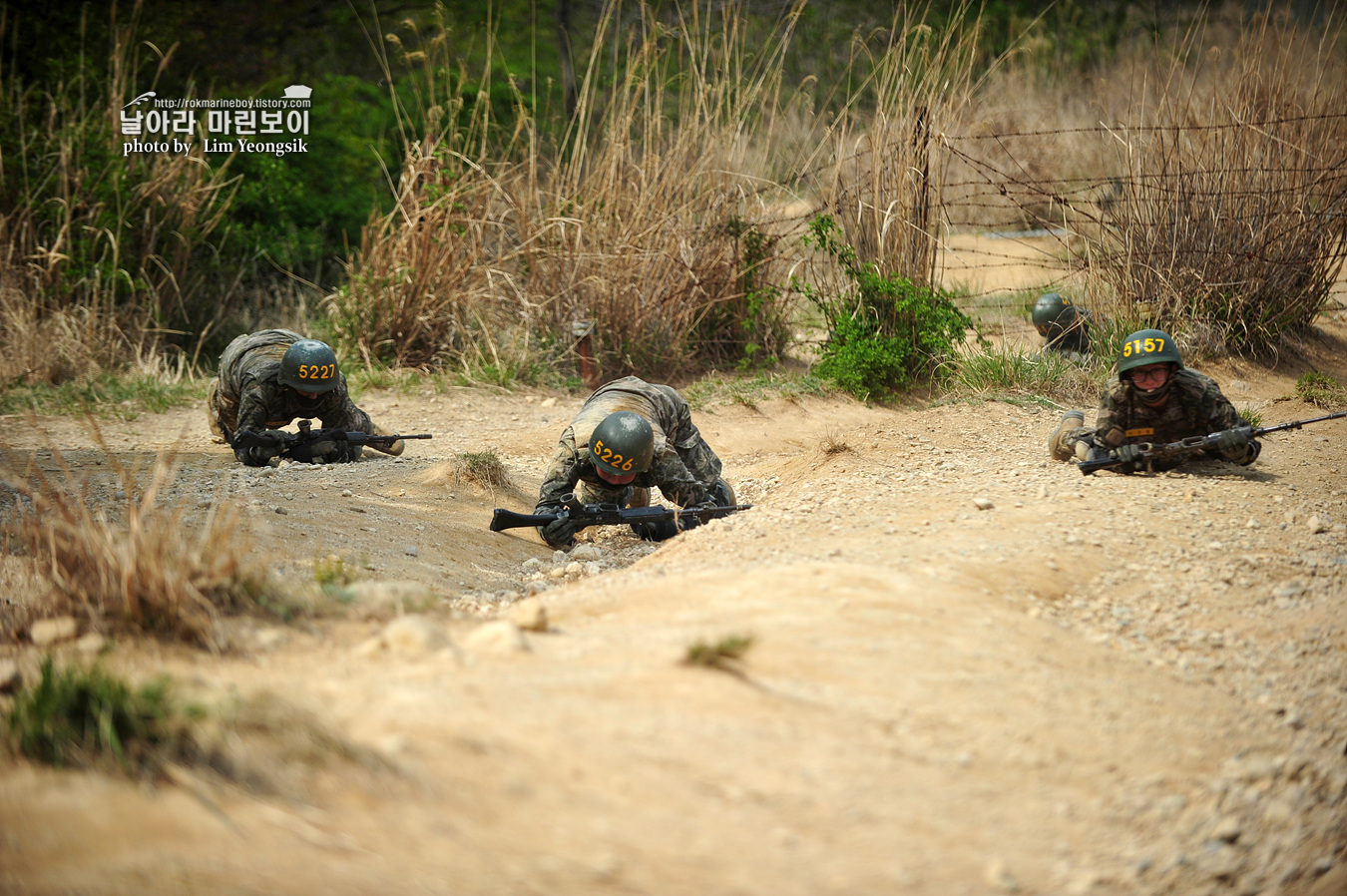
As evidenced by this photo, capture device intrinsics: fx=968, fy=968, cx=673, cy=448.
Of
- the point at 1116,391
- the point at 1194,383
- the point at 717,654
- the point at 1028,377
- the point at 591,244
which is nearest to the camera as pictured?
the point at 717,654

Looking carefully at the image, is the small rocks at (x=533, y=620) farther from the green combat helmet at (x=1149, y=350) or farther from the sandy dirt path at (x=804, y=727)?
the green combat helmet at (x=1149, y=350)

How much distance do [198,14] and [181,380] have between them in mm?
5775

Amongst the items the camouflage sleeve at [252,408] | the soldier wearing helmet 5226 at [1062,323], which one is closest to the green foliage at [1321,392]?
the soldier wearing helmet 5226 at [1062,323]

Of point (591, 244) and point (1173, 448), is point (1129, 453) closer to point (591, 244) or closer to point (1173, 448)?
point (1173, 448)

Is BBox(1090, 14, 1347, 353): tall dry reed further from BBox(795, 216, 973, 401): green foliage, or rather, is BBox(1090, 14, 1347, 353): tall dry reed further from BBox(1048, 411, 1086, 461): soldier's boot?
BBox(1048, 411, 1086, 461): soldier's boot

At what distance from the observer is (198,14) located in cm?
1165

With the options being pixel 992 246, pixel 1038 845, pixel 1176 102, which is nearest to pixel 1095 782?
pixel 1038 845

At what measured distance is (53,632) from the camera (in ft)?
8.48

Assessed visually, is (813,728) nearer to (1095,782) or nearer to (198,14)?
(1095,782)

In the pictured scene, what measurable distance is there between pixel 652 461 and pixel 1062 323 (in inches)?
178

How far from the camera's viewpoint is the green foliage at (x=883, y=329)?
24.2ft

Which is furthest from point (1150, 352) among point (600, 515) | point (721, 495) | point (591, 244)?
point (591, 244)

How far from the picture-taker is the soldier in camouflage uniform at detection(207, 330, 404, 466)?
19.6ft

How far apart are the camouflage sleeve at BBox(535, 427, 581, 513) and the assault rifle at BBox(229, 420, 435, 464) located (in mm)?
1600
